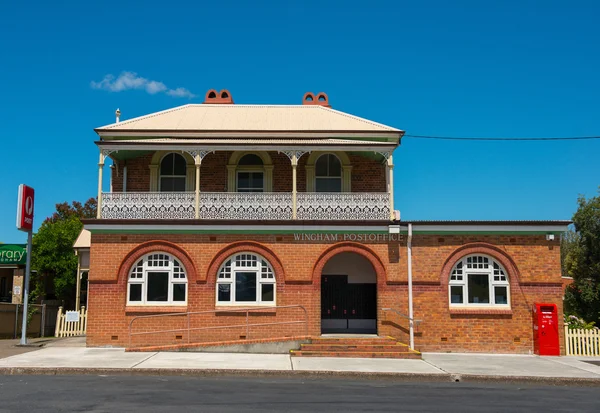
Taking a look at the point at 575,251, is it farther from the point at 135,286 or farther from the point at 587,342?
the point at 135,286

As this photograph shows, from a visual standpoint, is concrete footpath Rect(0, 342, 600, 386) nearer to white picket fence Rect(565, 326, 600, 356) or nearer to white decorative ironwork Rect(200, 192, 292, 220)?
white picket fence Rect(565, 326, 600, 356)

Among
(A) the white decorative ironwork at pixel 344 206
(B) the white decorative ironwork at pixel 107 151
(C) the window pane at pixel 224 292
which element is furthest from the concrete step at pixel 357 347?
(B) the white decorative ironwork at pixel 107 151

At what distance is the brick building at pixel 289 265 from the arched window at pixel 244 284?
1.2 inches

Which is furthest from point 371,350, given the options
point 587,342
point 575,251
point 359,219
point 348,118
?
point 575,251

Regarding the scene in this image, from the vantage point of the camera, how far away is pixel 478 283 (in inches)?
763

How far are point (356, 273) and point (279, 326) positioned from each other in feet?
12.0

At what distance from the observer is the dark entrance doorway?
21062 millimetres

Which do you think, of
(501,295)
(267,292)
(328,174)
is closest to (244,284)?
(267,292)

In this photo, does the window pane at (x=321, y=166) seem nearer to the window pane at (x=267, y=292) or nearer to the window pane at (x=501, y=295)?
the window pane at (x=267, y=292)

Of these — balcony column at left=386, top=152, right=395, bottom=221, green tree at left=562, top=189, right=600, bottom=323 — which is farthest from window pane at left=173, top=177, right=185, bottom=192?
green tree at left=562, top=189, right=600, bottom=323

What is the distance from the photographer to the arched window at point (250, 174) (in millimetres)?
21781

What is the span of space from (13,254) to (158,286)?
17.7 metres

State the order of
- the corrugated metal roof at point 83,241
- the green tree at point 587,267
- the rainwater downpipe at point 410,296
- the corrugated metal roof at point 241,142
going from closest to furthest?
the rainwater downpipe at point 410,296
the corrugated metal roof at point 241,142
the green tree at point 587,267
the corrugated metal roof at point 83,241

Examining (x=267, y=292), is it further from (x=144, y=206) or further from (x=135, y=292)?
(x=144, y=206)
